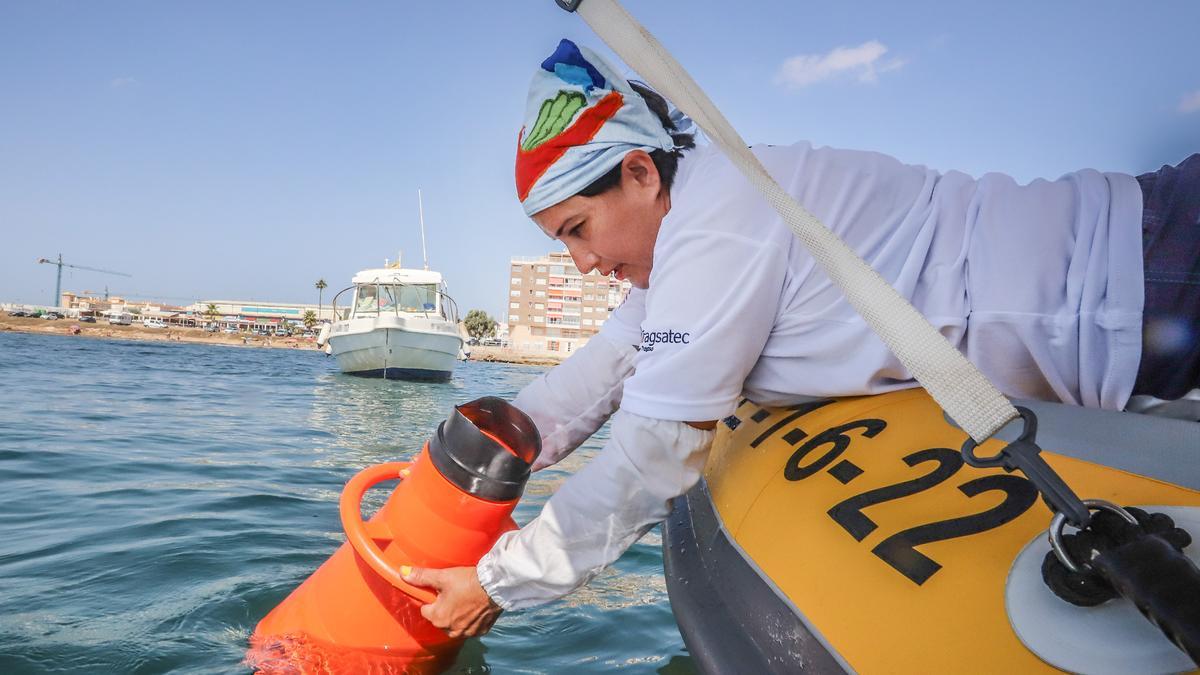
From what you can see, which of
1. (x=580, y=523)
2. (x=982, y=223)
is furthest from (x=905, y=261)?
(x=580, y=523)

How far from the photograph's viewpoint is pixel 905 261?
62.7 inches

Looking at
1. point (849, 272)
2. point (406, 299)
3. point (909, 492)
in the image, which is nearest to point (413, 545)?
point (909, 492)

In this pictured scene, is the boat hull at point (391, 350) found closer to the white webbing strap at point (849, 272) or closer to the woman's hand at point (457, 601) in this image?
the woman's hand at point (457, 601)

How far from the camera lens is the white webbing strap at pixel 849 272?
3.36ft

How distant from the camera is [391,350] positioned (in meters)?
20.8

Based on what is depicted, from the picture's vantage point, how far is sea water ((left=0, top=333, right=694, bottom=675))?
233 centimetres

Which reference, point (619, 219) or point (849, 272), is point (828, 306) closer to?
point (849, 272)

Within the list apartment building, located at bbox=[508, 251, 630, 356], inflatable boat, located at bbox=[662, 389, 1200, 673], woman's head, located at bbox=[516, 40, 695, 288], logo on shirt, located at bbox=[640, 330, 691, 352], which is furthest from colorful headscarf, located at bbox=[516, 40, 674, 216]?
apartment building, located at bbox=[508, 251, 630, 356]

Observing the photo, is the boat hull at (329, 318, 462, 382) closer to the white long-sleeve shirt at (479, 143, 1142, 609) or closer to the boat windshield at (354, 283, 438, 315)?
the boat windshield at (354, 283, 438, 315)

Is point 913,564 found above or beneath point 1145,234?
beneath

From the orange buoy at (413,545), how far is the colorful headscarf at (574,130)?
0.61 m

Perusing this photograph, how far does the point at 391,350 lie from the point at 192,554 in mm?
17982

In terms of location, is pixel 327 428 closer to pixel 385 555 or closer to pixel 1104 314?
pixel 385 555

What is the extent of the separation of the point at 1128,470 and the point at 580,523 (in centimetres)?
101
